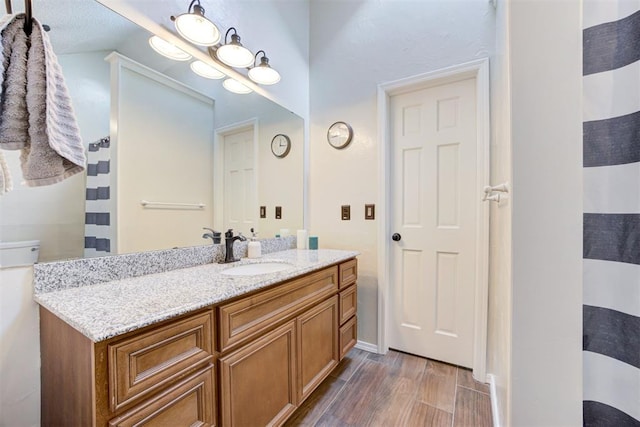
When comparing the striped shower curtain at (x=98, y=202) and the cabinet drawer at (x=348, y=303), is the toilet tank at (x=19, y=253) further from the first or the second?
the cabinet drawer at (x=348, y=303)

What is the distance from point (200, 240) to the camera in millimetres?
1453

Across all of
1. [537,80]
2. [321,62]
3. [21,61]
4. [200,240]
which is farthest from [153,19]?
[537,80]

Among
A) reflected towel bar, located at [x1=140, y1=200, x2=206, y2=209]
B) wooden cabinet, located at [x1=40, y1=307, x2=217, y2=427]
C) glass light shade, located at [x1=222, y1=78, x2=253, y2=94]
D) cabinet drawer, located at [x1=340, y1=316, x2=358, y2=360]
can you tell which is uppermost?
glass light shade, located at [x1=222, y1=78, x2=253, y2=94]

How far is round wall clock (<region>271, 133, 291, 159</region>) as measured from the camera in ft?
6.67

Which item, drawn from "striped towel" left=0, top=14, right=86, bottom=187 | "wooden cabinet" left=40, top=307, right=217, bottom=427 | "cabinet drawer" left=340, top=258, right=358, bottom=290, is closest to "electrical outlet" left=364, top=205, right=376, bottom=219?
"cabinet drawer" left=340, top=258, right=358, bottom=290

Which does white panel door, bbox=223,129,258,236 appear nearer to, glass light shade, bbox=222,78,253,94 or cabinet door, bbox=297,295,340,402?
glass light shade, bbox=222,78,253,94

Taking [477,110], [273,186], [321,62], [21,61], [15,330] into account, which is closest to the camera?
[21,61]

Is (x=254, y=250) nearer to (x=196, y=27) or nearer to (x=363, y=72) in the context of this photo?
(x=196, y=27)

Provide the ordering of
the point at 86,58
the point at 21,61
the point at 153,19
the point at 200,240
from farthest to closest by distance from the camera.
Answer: the point at 200,240 → the point at 153,19 → the point at 86,58 → the point at 21,61

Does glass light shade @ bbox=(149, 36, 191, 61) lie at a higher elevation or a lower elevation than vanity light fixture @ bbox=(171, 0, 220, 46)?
lower

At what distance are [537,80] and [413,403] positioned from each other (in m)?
1.68

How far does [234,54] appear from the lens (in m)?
1.55

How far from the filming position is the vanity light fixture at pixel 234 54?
1.50 m

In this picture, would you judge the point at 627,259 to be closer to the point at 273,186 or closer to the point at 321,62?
the point at 273,186
